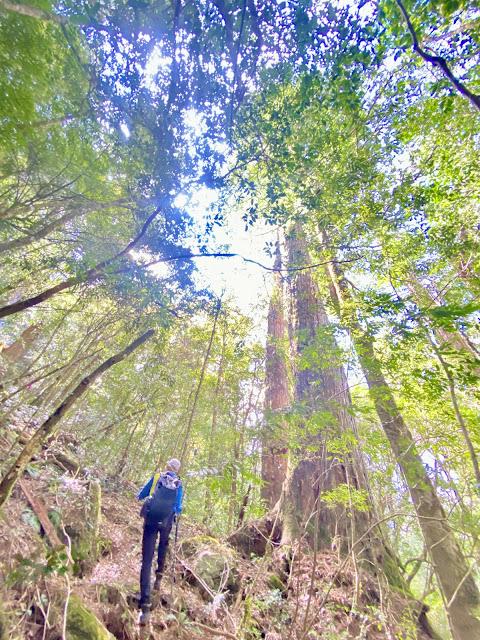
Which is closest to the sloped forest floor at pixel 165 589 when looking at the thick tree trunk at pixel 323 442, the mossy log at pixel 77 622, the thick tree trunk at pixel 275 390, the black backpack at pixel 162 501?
the mossy log at pixel 77 622

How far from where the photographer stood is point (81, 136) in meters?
4.34

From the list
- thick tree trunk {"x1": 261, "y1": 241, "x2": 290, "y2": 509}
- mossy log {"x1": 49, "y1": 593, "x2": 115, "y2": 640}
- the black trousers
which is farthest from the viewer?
thick tree trunk {"x1": 261, "y1": 241, "x2": 290, "y2": 509}

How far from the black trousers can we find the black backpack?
68 millimetres

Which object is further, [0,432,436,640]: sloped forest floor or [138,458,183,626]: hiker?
[138,458,183,626]: hiker

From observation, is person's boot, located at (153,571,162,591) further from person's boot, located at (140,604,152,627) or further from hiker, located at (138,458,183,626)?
person's boot, located at (140,604,152,627)

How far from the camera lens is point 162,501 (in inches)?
134

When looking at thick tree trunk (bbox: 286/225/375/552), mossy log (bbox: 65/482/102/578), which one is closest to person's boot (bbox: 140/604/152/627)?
mossy log (bbox: 65/482/102/578)

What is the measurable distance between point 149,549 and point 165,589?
0.60 meters

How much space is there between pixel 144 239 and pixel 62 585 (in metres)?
4.71

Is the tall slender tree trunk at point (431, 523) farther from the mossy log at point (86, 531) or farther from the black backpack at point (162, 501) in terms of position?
the mossy log at point (86, 531)

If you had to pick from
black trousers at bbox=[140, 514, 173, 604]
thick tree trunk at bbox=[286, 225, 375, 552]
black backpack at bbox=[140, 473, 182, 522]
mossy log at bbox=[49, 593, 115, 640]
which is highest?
thick tree trunk at bbox=[286, 225, 375, 552]

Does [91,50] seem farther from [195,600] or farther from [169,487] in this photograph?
[195,600]

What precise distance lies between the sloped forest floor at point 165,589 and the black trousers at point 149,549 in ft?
0.54

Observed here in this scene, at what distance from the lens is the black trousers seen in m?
2.87
